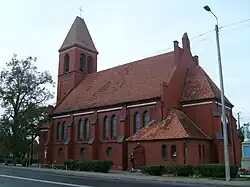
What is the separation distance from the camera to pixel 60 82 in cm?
4997

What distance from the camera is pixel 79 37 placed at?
163ft

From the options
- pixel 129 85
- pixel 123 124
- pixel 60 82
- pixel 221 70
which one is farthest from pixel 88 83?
pixel 221 70

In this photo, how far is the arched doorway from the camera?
2992 centimetres

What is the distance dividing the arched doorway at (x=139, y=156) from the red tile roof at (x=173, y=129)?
0.99m

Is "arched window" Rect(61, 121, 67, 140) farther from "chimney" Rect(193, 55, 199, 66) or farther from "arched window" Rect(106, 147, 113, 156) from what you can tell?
"chimney" Rect(193, 55, 199, 66)

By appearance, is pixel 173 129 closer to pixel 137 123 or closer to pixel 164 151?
pixel 164 151

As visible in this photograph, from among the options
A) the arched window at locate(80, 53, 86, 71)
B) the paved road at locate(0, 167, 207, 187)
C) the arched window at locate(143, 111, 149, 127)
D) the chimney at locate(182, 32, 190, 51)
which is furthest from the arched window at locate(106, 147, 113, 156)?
the arched window at locate(80, 53, 86, 71)

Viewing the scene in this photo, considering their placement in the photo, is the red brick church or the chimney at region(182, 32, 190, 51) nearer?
the red brick church

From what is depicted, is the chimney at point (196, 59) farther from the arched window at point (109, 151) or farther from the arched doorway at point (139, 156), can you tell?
the arched window at point (109, 151)

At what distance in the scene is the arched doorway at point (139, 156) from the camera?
2992cm

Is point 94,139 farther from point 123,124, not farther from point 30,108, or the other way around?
point 30,108

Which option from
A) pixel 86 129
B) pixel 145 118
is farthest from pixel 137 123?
pixel 86 129

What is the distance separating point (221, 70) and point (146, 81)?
46.7 feet

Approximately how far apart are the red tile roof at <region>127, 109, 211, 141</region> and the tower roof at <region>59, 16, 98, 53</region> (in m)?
22.9
